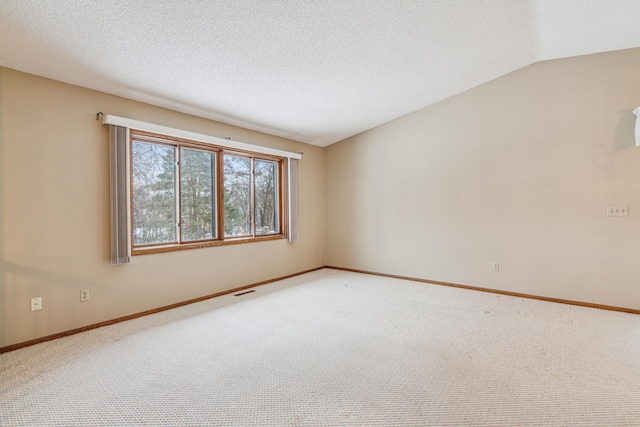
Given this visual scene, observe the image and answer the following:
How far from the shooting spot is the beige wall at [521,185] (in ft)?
10.6

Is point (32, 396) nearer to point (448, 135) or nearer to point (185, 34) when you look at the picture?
point (185, 34)

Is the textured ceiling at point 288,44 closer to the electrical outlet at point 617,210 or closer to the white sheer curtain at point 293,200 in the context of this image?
the white sheer curtain at point 293,200

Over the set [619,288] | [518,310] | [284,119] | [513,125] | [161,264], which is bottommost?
[518,310]

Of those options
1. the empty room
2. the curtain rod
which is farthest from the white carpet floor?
the curtain rod

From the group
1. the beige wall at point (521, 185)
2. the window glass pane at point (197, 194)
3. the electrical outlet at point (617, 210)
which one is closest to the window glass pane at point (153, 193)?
the window glass pane at point (197, 194)

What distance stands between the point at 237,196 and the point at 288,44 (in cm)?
235

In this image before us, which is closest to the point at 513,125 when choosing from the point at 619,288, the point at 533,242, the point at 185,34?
the point at 533,242

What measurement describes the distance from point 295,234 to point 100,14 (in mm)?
3636

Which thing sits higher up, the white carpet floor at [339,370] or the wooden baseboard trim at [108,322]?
the wooden baseboard trim at [108,322]

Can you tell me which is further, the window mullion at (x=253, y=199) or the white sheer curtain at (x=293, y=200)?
the white sheer curtain at (x=293, y=200)

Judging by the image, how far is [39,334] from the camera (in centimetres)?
259

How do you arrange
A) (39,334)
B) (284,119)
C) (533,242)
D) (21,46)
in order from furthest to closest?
(284,119) < (533,242) < (39,334) < (21,46)

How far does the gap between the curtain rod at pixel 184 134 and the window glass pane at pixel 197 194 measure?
0.75 feet

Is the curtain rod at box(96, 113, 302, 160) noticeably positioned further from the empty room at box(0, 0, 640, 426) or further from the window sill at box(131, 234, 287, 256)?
the window sill at box(131, 234, 287, 256)
